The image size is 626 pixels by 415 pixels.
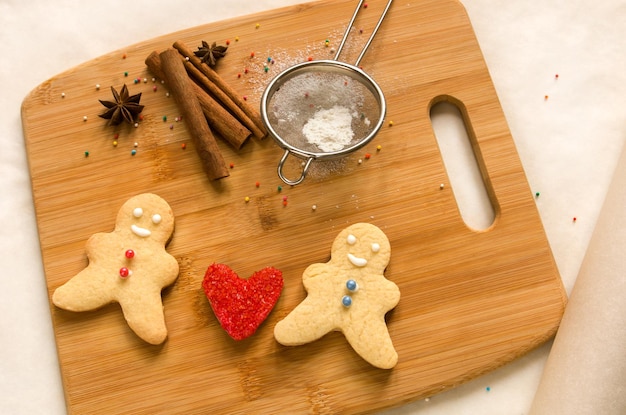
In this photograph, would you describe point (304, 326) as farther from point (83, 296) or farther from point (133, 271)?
point (83, 296)

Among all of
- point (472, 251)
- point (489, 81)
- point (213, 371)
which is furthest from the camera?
point (489, 81)

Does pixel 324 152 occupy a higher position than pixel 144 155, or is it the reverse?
pixel 144 155

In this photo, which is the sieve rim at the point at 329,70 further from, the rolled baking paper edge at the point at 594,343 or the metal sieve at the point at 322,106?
the rolled baking paper edge at the point at 594,343

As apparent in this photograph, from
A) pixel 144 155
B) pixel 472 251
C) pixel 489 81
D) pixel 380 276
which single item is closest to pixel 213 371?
pixel 380 276

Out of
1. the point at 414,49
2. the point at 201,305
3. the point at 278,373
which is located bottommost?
the point at 278,373

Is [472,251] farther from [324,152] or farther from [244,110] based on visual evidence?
[244,110]

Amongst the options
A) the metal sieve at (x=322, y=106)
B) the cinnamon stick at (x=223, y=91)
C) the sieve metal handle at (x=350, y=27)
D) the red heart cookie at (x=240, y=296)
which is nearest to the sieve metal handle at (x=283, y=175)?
the metal sieve at (x=322, y=106)
